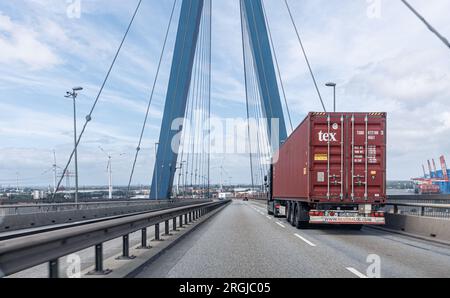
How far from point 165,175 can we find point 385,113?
2736 centimetres

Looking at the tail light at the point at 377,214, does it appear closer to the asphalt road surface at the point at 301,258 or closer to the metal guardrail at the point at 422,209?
the metal guardrail at the point at 422,209

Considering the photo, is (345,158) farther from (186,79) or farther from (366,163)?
(186,79)

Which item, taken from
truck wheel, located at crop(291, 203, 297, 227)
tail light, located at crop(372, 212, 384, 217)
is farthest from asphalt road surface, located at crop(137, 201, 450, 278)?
truck wheel, located at crop(291, 203, 297, 227)

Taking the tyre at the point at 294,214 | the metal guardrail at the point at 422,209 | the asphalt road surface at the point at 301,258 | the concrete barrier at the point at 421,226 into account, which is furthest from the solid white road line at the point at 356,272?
the tyre at the point at 294,214

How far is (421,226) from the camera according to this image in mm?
16266

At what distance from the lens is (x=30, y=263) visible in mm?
5801

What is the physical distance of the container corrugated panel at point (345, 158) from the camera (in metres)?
16.9

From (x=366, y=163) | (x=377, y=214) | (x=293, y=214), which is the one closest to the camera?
(x=377, y=214)

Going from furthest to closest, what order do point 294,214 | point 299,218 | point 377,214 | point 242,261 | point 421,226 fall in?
point 294,214, point 299,218, point 377,214, point 421,226, point 242,261

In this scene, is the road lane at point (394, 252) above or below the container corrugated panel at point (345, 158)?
below

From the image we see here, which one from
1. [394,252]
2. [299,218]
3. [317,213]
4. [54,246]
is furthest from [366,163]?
[54,246]

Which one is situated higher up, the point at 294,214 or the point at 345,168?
the point at 345,168

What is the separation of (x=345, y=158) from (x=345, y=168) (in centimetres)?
33
